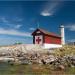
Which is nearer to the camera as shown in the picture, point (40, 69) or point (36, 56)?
point (40, 69)

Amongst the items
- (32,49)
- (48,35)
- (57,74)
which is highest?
(48,35)

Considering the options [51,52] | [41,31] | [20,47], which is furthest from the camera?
[41,31]

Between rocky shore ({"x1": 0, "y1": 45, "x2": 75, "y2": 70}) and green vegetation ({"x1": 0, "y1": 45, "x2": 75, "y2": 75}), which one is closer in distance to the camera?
green vegetation ({"x1": 0, "y1": 45, "x2": 75, "y2": 75})

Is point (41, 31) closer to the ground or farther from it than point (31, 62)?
farther from it

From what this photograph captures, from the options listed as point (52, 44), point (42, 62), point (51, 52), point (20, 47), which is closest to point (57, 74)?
point (42, 62)

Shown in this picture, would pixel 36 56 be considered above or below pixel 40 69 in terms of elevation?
above

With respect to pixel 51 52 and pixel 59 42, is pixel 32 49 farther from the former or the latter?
pixel 59 42

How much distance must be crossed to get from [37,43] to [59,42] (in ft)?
29.2

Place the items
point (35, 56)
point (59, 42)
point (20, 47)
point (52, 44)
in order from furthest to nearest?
point (59, 42) → point (52, 44) → point (20, 47) → point (35, 56)

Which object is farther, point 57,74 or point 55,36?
point 55,36

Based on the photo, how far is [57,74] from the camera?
22266mm

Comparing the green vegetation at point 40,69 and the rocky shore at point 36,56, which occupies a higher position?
the rocky shore at point 36,56

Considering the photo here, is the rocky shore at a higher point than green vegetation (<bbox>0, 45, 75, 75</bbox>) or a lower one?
higher

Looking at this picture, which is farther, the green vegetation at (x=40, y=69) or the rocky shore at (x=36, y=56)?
the rocky shore at (x=36, y=56)
